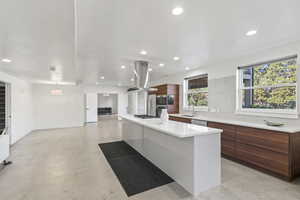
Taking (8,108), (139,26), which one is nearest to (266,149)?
(139,26)

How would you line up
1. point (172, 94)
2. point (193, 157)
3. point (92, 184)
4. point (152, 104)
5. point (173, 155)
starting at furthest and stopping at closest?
point (152, 104) → point (172, 94) → point (173, 155) → point (92, 184) → point (193, 157)

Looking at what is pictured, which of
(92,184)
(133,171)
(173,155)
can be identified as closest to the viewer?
(92,184)

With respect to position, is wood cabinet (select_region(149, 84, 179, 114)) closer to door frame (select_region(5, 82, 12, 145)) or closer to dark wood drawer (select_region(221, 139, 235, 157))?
dark wood drawer (select_region(221, 139, 235, 157))

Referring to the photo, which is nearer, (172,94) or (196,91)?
(196,91)

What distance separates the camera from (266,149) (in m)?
2.53

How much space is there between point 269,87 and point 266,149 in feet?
4.89

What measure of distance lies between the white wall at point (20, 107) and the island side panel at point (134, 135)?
3.69m

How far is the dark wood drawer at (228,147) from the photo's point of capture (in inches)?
123

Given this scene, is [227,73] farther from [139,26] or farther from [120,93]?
[120,93]

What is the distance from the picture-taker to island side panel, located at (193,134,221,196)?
203 cm

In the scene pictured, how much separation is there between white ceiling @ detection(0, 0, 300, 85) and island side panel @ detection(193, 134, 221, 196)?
5.76ft

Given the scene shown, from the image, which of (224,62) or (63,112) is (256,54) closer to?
(224,62)

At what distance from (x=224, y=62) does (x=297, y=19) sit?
2.07 m

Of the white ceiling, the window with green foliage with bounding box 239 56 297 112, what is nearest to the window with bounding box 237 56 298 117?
the window with green foliage with bounding box 239 56 297 112
